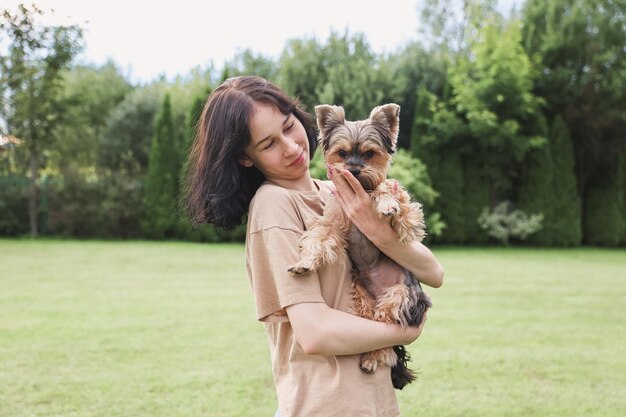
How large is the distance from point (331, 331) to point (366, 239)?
2.18ft

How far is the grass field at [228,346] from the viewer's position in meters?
5.64

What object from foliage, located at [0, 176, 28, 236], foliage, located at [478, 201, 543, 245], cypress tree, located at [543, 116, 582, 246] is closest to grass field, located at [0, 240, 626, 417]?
foliage, located at [478, 201, 543, 245]

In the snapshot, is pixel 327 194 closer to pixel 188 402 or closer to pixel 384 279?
pixel 384 279

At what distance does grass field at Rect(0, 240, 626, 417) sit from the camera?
5.64m

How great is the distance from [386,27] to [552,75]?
7.82 m

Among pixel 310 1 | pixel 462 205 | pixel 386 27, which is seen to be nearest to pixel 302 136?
pixel 462 205

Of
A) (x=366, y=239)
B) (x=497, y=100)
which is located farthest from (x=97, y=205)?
(x=366, y=239)

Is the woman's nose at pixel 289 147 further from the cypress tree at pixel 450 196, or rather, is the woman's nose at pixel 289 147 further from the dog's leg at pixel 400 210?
the cypress tree at pixel 450 196

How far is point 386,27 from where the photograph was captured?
27.9m

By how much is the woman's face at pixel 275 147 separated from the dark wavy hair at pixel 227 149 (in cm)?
3

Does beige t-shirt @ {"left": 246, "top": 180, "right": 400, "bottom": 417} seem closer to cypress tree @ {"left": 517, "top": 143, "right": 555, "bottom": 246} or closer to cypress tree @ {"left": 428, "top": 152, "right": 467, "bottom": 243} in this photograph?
cypress tree @ {"left": 428, "top": 152, "right": 467, "bottom": 243}

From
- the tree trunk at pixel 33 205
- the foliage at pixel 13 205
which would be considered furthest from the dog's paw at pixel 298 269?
the foliage at pixel 13 205

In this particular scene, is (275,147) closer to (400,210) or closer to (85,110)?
(400,210)

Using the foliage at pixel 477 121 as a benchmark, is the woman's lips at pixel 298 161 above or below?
below
